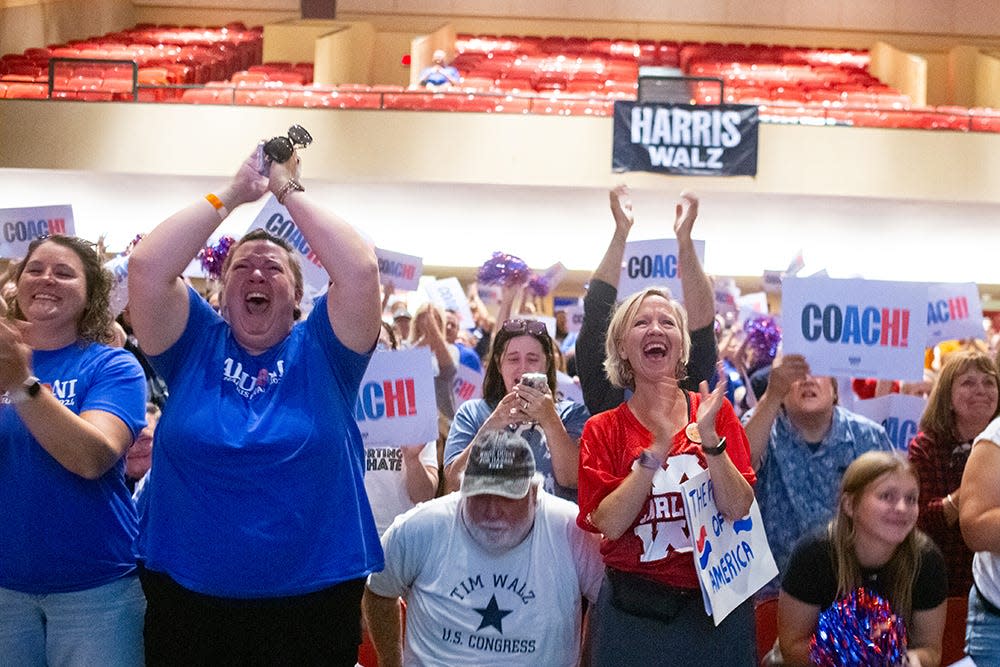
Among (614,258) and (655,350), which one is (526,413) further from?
(614,258)

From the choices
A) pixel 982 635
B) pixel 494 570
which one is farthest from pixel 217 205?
pixel 982 635

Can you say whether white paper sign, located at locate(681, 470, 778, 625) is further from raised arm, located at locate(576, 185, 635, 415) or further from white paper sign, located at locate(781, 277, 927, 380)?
white paper sign, located at locate(781, 277, 927, 380)

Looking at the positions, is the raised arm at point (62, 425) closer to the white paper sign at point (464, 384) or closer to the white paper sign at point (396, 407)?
the white paper sign at point (396, 407)

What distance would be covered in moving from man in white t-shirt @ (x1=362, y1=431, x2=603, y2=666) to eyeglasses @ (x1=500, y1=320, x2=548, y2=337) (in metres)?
0.98

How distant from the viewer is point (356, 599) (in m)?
2.71

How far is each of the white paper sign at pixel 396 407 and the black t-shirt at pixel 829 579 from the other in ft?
4.75

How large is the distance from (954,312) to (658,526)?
13.7 feet

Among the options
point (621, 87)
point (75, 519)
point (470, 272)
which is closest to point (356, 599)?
point (75, 519)

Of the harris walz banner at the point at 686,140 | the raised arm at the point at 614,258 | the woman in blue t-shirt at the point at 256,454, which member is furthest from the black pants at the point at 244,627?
the harris walz banner at the point at 686,140

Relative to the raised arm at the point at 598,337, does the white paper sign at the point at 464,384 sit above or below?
below

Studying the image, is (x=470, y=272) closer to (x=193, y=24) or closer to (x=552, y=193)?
(x=552, y=193)

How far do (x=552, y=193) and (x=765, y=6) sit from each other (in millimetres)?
6393

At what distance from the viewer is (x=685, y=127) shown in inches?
464

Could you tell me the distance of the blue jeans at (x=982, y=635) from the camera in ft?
10.3
